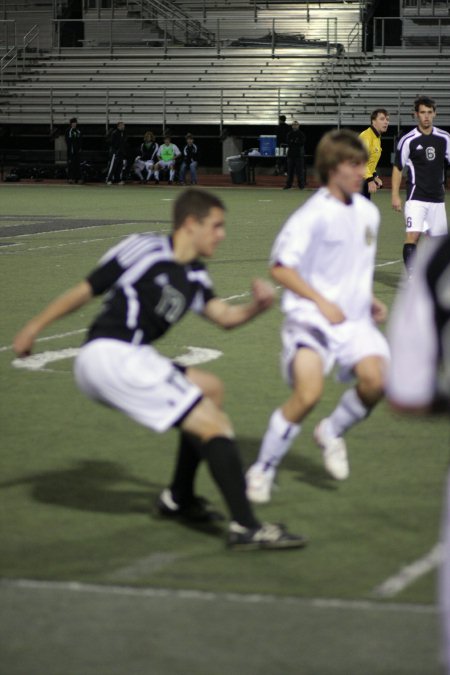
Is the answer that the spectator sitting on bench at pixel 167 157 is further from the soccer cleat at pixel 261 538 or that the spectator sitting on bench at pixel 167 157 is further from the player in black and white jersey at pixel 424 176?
the soccer cleat at pixel 261 538

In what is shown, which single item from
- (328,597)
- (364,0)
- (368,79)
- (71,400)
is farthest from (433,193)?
(364,0)

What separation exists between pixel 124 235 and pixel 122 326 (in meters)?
17.1

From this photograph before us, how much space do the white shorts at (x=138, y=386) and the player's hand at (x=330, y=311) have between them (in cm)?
92

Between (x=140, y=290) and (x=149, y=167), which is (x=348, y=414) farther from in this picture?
(x=149, y=167)

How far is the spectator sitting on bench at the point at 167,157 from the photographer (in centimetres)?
4156

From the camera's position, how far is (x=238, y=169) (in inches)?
1645

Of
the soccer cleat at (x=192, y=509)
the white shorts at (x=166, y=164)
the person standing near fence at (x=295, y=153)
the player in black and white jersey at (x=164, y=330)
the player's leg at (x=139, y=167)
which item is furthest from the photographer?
the player's leg at (x=139, y=167)

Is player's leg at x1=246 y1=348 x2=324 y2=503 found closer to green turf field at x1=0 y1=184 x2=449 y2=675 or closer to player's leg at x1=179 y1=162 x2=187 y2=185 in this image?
green turf field at x1=0 y1=184 x2=449 y2=675

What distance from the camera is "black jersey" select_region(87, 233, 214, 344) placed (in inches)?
227

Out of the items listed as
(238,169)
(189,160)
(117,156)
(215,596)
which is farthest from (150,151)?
(215,596)

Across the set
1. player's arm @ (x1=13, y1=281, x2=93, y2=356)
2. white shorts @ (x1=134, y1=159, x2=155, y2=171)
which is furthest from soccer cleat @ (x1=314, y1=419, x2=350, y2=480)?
Answer: white shorts @ (x1=134, y1=159, x2=155, y2=171)

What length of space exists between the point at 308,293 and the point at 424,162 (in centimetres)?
883

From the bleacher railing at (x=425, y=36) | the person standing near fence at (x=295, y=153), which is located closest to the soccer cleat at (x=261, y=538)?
the person standing near fence at (x=295, y=153)

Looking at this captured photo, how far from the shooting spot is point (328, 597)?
200 inches
